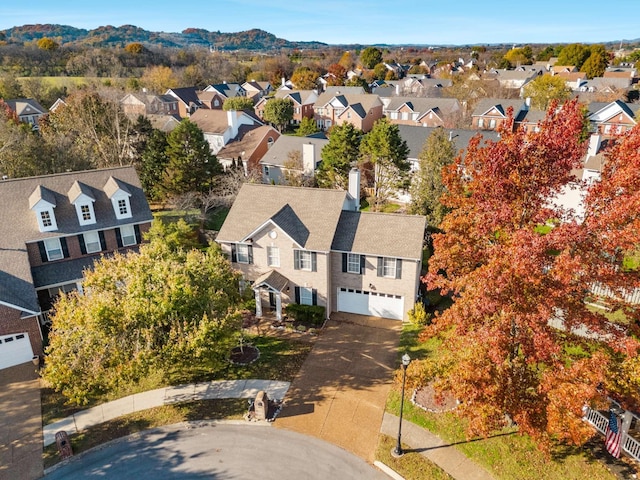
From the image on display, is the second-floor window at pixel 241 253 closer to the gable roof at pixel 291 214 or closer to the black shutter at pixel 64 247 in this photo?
the gable roof at pixel 291 214

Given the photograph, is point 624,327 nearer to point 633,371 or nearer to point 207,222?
point 633,371

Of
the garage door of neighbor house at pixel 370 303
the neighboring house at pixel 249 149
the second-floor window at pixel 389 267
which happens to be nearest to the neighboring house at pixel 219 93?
the neighboring house at pixel 249 149

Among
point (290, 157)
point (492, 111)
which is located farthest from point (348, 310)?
point (492, 111)

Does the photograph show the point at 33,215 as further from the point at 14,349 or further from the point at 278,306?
the point at 278,306

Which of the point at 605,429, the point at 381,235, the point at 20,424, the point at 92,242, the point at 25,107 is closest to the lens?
the point at 605,429

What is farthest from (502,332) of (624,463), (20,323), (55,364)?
(20,323)

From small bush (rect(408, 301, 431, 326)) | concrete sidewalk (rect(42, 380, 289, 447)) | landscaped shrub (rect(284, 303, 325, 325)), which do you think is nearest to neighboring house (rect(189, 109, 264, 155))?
landscaped shrub (rect(284, 303, 325, 325))
